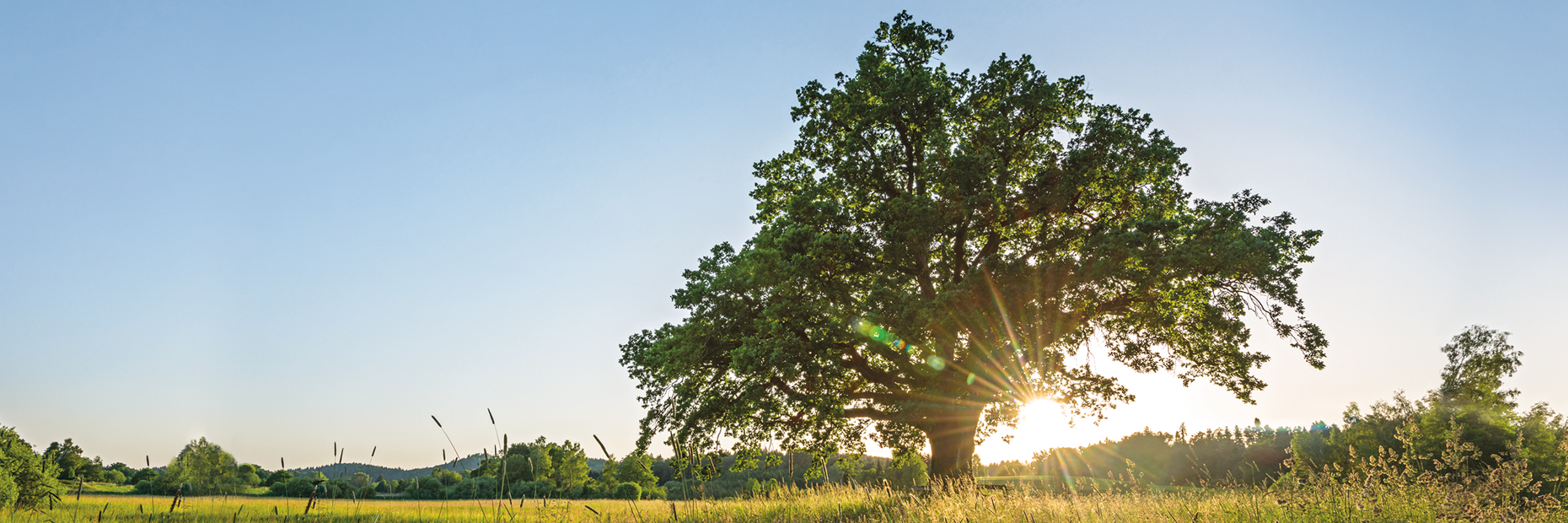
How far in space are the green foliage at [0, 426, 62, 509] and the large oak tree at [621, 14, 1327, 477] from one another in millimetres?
11661

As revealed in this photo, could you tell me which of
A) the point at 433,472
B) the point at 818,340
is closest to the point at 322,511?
the point at 433,472

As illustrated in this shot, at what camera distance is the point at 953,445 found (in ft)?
61.0

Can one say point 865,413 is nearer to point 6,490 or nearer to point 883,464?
point 883,464

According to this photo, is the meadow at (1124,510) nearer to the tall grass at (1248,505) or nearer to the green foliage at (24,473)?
the tall grass at (1248,505)

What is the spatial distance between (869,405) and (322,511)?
14.4 m

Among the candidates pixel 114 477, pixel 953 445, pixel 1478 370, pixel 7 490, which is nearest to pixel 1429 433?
pixel 1478 370

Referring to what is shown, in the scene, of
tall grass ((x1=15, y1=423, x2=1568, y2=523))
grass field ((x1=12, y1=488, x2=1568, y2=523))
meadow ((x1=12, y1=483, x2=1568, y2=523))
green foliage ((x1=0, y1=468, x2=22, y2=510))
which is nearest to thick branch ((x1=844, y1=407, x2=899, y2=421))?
grass field ((x1=12, y1=488, x2=1568, y2=523))

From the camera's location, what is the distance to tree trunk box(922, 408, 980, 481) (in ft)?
59.6

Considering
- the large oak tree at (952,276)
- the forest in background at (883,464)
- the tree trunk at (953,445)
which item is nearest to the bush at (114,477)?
the forest in background at (883,464)

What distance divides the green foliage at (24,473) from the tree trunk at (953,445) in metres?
18.2

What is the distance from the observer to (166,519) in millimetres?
9938

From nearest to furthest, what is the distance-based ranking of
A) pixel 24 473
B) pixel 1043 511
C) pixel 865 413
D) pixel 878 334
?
pixel 1043 511 → pixel 24 473 → pixel 878 334 → pixel 865 413

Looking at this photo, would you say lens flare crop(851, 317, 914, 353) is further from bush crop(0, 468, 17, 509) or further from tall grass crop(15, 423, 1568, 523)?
bush crop(0, 468, 17, 509)

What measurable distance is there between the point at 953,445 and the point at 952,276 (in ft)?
14.2
